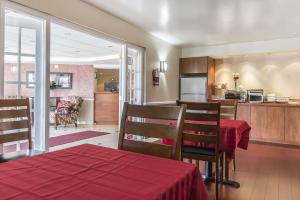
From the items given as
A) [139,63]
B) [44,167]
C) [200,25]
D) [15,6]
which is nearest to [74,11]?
[15,6]

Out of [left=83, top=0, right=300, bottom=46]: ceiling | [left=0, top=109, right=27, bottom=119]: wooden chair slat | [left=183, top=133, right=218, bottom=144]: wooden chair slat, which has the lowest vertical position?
[left=183, top=133, right=218, bottom=144]: wooden chair slat

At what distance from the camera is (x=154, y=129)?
148 centimetres

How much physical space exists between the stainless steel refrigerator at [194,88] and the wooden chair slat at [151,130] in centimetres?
469

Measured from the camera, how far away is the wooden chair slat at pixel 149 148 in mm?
1412

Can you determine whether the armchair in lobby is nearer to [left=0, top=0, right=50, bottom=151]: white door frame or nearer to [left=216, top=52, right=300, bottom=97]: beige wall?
[left=0, top=0, right=50, bottom=151]: white door frame

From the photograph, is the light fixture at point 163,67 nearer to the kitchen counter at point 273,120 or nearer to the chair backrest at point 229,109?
the kitchen counter at point 273,120

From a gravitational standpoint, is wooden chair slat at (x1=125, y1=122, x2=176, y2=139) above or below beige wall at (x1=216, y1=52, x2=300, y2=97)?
below

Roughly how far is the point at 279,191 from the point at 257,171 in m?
0.72

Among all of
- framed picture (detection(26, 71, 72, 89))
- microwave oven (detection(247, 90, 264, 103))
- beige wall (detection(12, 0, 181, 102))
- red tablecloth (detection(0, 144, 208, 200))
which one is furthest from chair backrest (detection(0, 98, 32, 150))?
framed picture (detection(26, 71, 72, 89))

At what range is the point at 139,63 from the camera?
490cm

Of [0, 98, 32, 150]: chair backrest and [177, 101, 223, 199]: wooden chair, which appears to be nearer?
[0, 98, 32, 150]: chair backrest

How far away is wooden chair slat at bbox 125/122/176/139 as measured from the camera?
55.6 inches

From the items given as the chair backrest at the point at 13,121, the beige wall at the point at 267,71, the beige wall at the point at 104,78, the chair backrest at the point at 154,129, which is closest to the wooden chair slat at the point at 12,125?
the chair backrest at the point at 13,121

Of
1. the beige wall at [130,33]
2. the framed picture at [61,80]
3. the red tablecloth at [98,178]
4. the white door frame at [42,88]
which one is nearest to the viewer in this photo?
the red tablecloth at [98,178]
